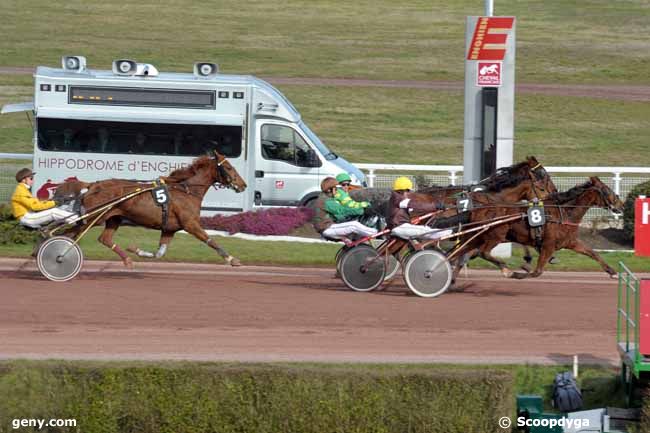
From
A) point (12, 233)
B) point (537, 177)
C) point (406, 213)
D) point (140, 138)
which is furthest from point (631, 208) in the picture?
point (12, 233)

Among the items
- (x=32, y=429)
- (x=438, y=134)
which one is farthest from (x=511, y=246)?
(x=438, y=134)

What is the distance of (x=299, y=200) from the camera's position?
2048 centimetres

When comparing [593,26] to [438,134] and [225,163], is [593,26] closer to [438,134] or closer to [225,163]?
[438,134]

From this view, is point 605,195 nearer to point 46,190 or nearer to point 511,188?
point 511,188

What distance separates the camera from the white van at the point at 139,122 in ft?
Answer: 64.7

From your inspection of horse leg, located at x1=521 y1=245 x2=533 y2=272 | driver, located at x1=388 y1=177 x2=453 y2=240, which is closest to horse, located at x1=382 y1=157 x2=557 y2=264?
driver, located at x1=388 y1=177 x2=453 y2=240

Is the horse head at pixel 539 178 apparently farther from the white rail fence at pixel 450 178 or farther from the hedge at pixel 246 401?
the hedge at pixel 246 401

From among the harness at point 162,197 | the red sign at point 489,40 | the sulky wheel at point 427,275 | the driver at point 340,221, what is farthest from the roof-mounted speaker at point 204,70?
the sulky wheel at point 427,275

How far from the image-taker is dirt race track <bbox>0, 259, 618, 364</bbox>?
37.0 feet

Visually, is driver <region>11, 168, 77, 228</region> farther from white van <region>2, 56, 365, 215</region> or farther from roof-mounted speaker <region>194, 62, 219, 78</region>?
roof-mounted speaker <region>194, 62, 219, 78</region>

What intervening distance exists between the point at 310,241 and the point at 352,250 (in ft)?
15.3

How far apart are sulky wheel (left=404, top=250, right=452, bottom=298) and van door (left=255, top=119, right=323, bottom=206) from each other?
667 centimetres

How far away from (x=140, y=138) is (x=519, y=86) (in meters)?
19.8

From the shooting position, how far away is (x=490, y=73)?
17203 mm
